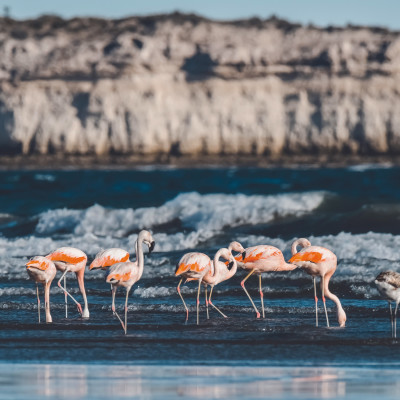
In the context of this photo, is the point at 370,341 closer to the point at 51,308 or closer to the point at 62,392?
the point at 62,392

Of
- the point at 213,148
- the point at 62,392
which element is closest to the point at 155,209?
the point at 62,392

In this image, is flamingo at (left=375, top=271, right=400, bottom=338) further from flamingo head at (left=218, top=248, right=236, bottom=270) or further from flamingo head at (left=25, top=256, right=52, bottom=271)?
flamingo head at (left=25, top=256, right=52, bottom=271)

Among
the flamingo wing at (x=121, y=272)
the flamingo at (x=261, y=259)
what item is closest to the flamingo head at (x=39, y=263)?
the flamingo wing at (x=121, y=272)

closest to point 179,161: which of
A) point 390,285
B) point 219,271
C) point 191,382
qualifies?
point 219,271

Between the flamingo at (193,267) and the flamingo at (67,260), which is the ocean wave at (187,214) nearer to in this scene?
the flamingo at (67,260)

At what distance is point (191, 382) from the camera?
29.5ft

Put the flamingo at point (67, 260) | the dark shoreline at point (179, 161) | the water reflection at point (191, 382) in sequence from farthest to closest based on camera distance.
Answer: the dark shoreline at point (179, 161) < the flamingo at point (67, 260) < the water reflection at point (191, 382)

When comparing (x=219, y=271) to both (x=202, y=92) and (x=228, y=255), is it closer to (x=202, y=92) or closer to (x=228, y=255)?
(x=228, y=255)

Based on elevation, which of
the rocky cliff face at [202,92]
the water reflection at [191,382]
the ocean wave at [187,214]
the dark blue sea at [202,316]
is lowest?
the water reflection at [191,382]

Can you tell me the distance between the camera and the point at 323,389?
8.66 meters

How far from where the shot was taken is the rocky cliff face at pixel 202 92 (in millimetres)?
54125

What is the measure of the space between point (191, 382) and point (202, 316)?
13.2ft

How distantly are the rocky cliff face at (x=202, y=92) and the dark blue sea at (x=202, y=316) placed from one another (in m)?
26.3

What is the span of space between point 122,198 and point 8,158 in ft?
88.4
